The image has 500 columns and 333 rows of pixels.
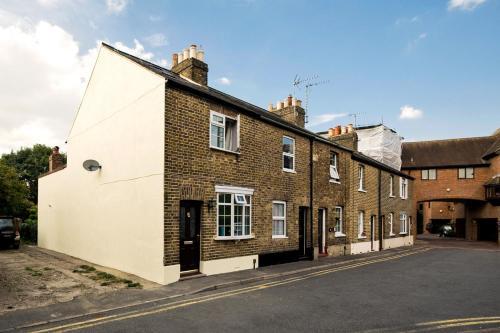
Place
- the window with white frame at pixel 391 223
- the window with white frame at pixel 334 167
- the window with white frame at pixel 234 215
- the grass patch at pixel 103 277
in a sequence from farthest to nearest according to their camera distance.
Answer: the window with white frame at pixel 391 223
the window with white frame at pixel 334 167
the window with white frame at pixel 234 215
the grass patch at pixel 103 277

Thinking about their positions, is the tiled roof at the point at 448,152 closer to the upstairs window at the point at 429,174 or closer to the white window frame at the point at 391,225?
the upstairs window at the point at 429,174

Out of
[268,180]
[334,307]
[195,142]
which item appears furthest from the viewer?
[268,180]

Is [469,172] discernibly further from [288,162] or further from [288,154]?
[288,154]

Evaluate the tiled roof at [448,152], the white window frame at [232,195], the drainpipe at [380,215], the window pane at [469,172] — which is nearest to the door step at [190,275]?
the white window frame at [232,195]

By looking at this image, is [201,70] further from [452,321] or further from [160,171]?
[452,321]

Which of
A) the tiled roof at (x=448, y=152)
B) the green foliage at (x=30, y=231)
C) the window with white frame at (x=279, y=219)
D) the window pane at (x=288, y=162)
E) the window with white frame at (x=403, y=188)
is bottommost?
the green foliage at (x=30, y=231)

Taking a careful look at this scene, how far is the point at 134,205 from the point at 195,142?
292cm

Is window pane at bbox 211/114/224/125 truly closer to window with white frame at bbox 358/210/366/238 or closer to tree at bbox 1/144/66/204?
window with white frame at bbox 358/210/366/238

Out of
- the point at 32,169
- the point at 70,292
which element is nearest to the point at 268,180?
the point at 70,292

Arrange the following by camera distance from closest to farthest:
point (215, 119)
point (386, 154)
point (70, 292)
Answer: point (70, 292) → point (215, 119) → point (386, 154)

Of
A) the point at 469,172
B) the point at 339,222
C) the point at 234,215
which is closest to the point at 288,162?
the point at 234,215

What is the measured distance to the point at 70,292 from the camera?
31.1 feet

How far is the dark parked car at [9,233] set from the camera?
2070 cm

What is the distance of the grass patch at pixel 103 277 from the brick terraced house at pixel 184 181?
66cm
